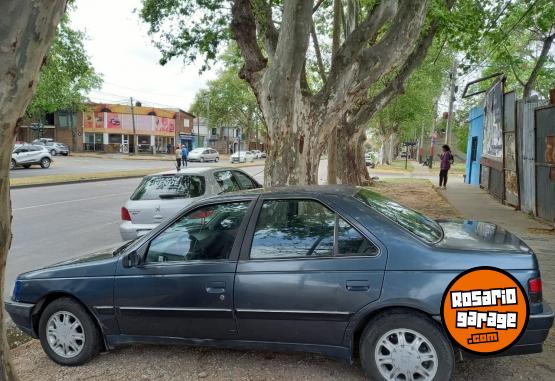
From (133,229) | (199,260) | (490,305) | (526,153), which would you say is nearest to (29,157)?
(133,229)

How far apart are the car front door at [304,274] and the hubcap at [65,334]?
4.83 feet

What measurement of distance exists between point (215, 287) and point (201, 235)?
0.52 metres

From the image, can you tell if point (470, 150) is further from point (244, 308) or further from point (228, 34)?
point (244, 308)

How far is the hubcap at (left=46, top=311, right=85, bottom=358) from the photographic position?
380 centimetres

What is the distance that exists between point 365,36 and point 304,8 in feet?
5.16

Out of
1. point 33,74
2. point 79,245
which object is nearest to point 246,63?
point 79,245

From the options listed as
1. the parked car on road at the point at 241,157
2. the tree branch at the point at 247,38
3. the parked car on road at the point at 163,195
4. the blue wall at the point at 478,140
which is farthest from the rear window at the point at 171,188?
the parked car on road at the point at 241,157

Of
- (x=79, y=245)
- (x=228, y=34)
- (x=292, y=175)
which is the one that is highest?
(x=228, y=34)

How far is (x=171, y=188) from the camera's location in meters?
7.47

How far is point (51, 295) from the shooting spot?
3852 millimetres

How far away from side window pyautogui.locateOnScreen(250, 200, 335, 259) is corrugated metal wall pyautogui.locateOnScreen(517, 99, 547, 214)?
868 cm

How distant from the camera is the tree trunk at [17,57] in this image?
7.11 feet

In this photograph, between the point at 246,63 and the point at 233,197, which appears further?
the point at 246,63

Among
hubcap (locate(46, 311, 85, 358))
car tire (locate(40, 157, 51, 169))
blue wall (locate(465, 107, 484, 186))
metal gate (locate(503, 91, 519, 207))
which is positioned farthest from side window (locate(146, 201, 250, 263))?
car tire (locate(40, 157, 51, 169))
